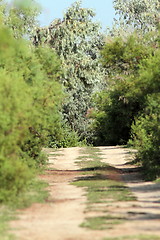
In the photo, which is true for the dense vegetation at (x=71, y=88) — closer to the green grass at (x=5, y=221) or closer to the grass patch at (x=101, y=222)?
the green grass at (x=5, y=221)

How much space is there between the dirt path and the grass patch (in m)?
0.20

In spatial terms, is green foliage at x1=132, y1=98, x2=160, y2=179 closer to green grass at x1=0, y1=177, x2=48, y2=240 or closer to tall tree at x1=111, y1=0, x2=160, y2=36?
green grass at x1=0, y1=177, x2=48, y2=240

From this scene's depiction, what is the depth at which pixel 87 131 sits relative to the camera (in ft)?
204

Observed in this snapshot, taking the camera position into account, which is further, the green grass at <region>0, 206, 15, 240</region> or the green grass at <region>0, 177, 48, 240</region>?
the green grass at <region>0, 177, 48, 240</region>

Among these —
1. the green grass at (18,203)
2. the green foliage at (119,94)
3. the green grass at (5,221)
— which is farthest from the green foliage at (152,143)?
the green grass at (5,221)

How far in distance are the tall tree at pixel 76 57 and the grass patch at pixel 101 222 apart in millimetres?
37771

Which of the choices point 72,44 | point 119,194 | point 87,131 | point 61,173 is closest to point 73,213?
point 119,194

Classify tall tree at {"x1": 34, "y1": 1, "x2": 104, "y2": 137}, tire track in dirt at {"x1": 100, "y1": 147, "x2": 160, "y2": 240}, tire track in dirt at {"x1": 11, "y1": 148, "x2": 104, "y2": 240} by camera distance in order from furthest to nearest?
tall tree at {"x1": 34, "y1": 1, "x2": 104, "y2": 137} < tire track in dirt at {"x1": 100, "y1": 147, "x2": 160, "y2": 240} < tire track in dirt at {"x1": 11, "y1": 148, "x2": 104, "y2": 240}

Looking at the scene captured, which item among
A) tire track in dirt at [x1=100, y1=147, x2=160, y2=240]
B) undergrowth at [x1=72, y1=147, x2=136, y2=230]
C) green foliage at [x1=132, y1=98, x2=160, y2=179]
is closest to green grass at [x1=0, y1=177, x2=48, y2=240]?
undergrowth at [x1=72, y1=147, x2=136, y2=230]

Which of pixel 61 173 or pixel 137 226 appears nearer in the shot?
pixel 137 226

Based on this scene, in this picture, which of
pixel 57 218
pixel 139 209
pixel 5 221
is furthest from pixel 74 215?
pixel 5 221

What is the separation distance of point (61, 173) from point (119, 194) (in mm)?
11293

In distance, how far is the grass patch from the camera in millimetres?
14259

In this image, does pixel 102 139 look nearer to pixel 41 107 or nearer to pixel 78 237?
pixel 41 107
